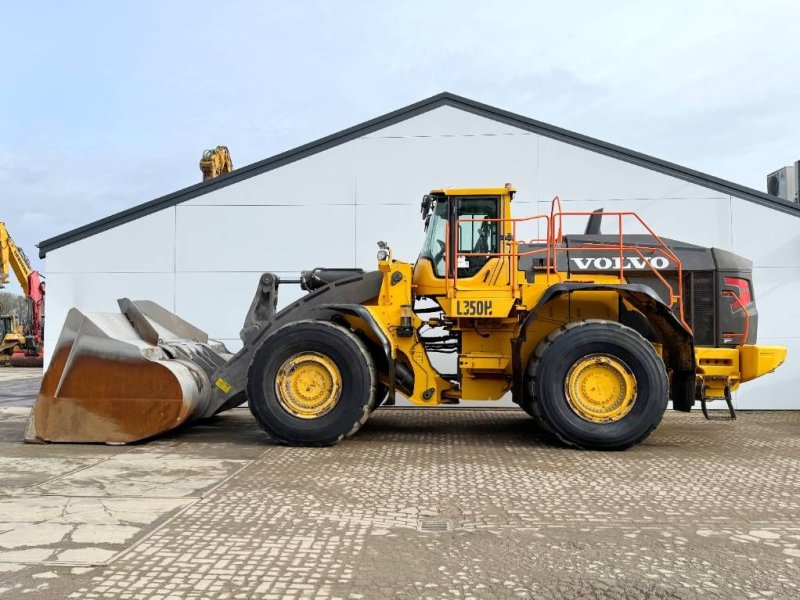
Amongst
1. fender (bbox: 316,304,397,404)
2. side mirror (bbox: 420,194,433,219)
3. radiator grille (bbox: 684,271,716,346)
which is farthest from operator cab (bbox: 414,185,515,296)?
radiator grille (bbox: 684,271,716,346)

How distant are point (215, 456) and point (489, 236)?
3.71 meters

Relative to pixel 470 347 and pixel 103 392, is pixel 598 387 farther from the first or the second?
pixel 103 392

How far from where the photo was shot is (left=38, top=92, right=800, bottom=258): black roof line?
11.2m

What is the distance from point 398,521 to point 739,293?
566 cm

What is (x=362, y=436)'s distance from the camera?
8008 mm

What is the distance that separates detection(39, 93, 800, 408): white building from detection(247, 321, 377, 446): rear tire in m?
4.38

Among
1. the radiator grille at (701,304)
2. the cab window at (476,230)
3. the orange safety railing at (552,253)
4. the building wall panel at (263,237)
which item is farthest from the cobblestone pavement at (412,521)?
the building wall panel at (263,237)

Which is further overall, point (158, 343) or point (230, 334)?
point (230, 334)

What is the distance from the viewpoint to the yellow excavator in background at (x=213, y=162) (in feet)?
52.2

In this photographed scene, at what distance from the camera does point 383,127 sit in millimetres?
11664

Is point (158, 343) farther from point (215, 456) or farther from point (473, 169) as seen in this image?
point (473, 169)

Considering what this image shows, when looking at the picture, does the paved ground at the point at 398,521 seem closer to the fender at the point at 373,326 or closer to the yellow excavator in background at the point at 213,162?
the fender at the point at 373,326

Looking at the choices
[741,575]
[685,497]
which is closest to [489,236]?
[685,497]

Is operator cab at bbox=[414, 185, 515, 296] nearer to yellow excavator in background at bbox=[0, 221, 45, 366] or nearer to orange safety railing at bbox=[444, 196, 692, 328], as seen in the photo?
orange safety railing at bbox=[444, 196, 692, 328]
